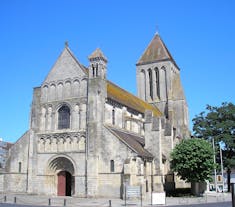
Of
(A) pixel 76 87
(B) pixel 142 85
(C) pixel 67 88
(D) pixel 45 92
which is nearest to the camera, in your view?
(A) pixel 76 87

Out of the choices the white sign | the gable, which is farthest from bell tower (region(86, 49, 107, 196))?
the white sign

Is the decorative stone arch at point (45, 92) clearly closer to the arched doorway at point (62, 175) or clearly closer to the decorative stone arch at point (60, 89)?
the decorative stone arch at point (60, 89)

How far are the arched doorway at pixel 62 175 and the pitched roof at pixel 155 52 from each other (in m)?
36.8

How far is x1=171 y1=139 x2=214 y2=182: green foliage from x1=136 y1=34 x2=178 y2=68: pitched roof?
32.1 metres

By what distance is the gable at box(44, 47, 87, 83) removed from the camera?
134 feet

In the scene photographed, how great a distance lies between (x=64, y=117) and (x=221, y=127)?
27.1m

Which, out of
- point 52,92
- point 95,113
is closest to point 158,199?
point 95,113

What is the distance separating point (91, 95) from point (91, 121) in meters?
3.22

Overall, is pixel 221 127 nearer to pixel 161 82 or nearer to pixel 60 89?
pixel 161 82

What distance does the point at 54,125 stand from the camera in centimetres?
4069

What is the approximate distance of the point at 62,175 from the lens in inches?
1566

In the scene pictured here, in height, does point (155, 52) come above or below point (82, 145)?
above

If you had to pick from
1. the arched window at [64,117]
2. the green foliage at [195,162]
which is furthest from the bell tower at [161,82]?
the arched window at [64,117]

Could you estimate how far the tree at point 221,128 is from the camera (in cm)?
5194
